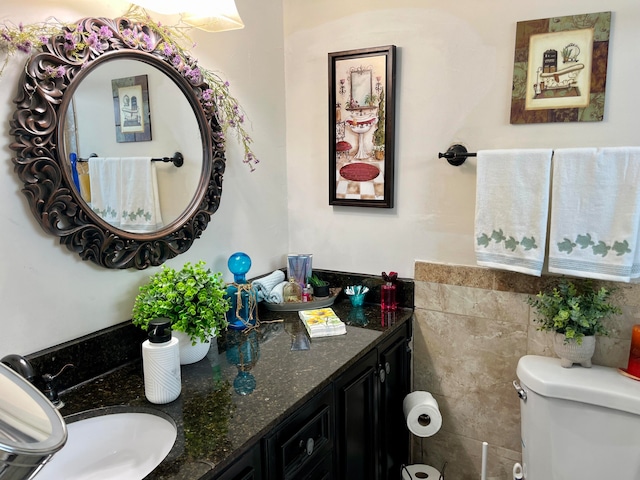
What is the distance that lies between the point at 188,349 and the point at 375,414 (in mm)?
713

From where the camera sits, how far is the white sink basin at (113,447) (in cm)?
110

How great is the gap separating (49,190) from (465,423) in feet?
5.55

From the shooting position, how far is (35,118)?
1172mm

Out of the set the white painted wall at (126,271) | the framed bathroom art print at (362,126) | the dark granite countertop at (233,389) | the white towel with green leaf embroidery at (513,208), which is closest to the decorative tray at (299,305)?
the dark granite countertop at (233,389)

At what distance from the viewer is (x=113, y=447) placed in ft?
3.88

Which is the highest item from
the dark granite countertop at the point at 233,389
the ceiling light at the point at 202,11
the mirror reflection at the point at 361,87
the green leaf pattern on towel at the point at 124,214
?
the ceiling light at the point at 202,11

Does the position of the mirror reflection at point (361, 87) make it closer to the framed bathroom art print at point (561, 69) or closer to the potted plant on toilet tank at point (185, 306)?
the framed bathroom art print at point (561, 69)

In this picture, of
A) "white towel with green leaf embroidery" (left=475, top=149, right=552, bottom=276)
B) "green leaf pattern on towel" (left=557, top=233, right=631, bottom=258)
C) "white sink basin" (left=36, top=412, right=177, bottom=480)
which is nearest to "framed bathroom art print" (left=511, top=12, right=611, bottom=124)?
"white towel with green leaf embroidery" (left=475, top=149, right=552, bottom=276)

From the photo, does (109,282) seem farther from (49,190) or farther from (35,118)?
(35,118)

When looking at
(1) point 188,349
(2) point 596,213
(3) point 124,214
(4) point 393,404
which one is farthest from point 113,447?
(2) point 596,213

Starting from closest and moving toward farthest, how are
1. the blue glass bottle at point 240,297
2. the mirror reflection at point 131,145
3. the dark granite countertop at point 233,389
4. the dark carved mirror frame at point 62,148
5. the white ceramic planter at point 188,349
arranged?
the dark granite countertop at point 233,389 → the dark carved mirror frame at point 62,148 → the mirror reflection at point 131,145 → the white ceramic planter at point 188,349 → the blue glass bottle at point 240,297

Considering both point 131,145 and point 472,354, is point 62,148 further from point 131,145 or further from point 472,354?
point 472,354

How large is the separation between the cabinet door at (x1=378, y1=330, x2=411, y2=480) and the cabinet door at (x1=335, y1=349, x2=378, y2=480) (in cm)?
7

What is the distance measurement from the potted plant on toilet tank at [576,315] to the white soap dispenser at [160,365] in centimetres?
120
